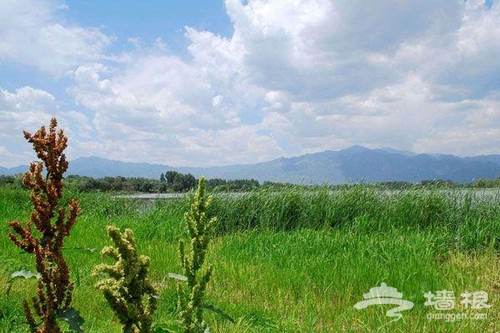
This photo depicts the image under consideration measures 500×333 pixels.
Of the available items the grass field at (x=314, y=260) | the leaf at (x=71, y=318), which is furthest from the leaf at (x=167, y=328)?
the grass field at (x=314, y=260)

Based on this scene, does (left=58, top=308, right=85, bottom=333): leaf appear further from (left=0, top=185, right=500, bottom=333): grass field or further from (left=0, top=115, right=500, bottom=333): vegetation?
(left=0, top=185, right=500, bottom=333): grass field

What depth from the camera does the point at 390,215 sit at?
44.8ft

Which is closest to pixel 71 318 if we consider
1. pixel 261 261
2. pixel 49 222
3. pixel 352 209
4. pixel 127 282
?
pixel 49 222

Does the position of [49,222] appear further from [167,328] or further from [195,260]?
[195,260]

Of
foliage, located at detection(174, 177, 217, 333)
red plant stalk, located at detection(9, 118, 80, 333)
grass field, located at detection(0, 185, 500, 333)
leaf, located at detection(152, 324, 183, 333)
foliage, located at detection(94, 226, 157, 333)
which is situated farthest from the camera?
grass field, located at detection(0, 185, 500, 333)

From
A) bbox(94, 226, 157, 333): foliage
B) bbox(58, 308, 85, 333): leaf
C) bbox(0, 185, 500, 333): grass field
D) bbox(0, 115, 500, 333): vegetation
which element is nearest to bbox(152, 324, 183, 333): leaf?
bbox(0, 115, 500, 333): vegetation

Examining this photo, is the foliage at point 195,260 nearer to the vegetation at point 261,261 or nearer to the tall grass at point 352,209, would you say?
the vegetation at point 261,261

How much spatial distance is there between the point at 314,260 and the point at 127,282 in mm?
7408

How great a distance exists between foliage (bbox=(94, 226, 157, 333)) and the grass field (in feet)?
1.89

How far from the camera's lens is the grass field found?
5.81m

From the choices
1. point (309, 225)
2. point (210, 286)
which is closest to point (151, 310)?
point (210, 286)

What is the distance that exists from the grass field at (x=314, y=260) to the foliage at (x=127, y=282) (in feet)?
1.89

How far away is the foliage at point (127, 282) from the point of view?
5.97 ft

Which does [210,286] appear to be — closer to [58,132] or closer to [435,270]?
[435,270]
